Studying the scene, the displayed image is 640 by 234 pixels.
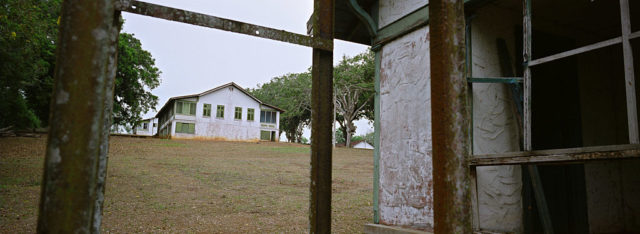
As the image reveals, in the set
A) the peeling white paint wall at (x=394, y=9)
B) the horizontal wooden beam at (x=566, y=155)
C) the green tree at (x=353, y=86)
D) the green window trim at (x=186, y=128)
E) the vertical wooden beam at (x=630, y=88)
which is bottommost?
the horizontal wooden beam at (x=566, y=155)

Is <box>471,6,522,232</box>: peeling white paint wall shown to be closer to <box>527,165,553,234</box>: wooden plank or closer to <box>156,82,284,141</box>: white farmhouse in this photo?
<box>527,165,553,234</box>: wooden plank

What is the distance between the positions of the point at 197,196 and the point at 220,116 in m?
26.2

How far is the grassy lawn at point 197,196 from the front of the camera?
6.29 metres

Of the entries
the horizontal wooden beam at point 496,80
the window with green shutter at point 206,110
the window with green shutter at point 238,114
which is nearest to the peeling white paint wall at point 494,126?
the horizontal wooden beam at point 496,80

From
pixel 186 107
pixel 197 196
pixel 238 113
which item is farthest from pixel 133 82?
pixel 197 196

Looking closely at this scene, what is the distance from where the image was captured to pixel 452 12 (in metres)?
1.32

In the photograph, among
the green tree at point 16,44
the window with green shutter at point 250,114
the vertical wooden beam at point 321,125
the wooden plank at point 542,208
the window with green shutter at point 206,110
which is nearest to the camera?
the vertical wooden beam at point 321,125

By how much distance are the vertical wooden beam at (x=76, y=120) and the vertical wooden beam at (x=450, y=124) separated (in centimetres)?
121

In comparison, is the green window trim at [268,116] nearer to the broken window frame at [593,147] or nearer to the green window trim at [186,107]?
the green window trim at [186,107]

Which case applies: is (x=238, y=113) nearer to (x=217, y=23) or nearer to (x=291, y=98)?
(x=291, y=98)

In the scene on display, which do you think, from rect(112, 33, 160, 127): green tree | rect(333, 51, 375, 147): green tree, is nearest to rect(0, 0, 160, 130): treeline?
rect(112, 33, 160, 127): green tree

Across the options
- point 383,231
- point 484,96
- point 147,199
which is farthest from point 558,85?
point 147,199

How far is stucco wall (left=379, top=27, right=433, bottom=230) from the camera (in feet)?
14.5

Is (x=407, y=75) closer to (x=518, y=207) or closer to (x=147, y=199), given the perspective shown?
(x=518, y=207)
